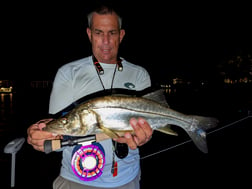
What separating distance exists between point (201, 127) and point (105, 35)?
6.11 ft

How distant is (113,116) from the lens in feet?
6.99

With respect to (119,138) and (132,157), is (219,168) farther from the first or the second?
(119,138)

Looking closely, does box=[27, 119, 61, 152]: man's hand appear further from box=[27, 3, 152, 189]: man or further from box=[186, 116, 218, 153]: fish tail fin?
box=[186, 116, 218, 153]: fish tail fin

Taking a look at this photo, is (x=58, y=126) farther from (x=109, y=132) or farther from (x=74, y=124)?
(x=109, y=132)

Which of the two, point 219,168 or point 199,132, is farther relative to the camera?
point 219,168

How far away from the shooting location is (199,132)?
256 cm

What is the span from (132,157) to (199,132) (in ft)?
3.28

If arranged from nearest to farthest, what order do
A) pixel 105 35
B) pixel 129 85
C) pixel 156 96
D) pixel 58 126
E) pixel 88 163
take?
pixel 58 126 < pixel 88 163 < pixel 156 96 < pixel 105 35 < pixel 129 85

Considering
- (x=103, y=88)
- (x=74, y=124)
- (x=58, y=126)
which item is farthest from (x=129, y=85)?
(x=58, y=126)

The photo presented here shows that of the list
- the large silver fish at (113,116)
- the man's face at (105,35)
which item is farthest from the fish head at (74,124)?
the man's face at (105,35)

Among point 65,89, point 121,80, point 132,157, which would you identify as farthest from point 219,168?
point 65,89

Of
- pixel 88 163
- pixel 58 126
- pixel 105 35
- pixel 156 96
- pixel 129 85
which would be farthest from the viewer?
pixel 129 85

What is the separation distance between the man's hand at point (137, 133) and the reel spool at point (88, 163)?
13.3 inches

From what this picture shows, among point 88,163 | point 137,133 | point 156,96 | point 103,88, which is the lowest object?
point 88,163
